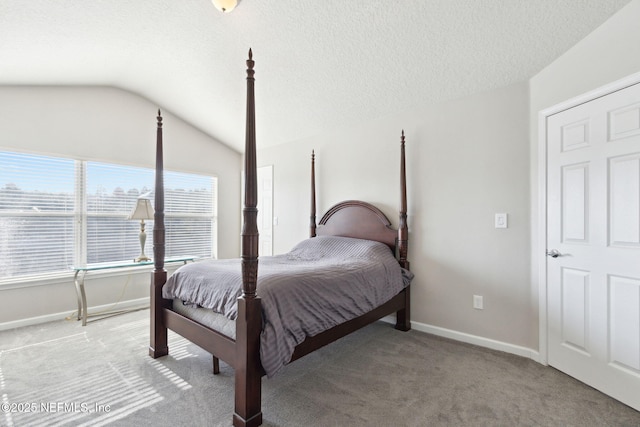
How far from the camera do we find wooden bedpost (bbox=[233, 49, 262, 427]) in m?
1.56

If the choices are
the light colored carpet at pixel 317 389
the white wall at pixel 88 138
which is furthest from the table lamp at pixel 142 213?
the light colored carpet at pixel 317 389

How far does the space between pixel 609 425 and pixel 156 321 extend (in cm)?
299

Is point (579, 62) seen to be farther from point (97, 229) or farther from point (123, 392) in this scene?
point (97, 229)

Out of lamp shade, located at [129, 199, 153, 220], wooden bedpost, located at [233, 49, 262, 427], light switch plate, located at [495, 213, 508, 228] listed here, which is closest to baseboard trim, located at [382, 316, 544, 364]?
light switch plate, located at [495, 213, 508, 228]

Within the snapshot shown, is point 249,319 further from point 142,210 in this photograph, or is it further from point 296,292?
point 142,210

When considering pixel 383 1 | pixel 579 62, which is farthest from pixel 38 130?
pixel 579 62

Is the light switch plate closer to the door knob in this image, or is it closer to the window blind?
the door knob

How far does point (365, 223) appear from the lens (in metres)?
3.31

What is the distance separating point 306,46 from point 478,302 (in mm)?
2744

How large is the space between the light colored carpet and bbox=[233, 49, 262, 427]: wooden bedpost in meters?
0.15

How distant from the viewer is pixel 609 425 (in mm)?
1592

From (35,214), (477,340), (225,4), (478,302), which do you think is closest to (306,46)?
(225,4)

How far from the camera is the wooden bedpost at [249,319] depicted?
1562 mm

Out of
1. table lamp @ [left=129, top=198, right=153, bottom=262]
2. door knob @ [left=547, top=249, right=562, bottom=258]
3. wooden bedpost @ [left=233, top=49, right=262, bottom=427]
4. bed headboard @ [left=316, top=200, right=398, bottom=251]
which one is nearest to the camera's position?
wooden bedpost @ [left=233, top=49, right=262, bottom=427]
